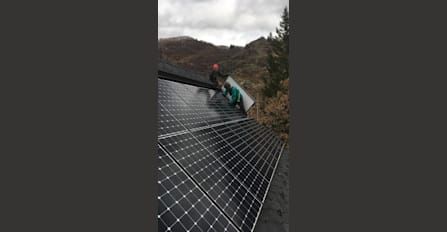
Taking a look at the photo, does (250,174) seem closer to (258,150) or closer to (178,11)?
(258,150)

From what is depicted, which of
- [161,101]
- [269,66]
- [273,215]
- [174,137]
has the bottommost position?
[273,215]

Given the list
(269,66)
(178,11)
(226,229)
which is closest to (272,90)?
(269,66)

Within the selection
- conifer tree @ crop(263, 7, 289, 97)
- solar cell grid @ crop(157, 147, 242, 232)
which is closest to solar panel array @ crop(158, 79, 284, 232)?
solar cell grid @ crop(157, 147, 242, 232)

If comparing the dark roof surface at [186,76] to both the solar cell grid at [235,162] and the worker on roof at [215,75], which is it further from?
the solar cell grid at [235,162]

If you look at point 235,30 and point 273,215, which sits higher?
point 235,30

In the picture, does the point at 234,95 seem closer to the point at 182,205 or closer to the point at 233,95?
the point at 233,95

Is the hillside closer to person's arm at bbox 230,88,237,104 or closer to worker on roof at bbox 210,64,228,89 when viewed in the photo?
worker on roof at bbox 210,64,228,89

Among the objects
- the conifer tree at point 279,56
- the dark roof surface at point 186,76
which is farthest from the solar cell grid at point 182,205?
the conifer tree at point 279,56
